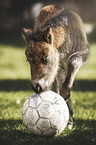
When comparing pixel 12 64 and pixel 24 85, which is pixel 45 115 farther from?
pixel 12 64

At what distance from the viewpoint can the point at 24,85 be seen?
906cm

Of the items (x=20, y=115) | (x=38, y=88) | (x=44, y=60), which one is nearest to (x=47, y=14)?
(x=44, y=60)

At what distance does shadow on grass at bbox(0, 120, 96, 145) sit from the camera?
11.4ft

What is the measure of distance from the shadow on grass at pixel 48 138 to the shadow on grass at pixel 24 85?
4022mm

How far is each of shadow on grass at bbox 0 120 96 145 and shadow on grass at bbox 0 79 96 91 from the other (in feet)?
13.2

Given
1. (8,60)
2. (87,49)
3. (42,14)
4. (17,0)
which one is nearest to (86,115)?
(87,49)

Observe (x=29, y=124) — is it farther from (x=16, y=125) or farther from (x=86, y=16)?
(x=86, y=16)

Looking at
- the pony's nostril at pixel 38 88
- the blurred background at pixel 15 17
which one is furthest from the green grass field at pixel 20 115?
the blurred background at pixel 15 17

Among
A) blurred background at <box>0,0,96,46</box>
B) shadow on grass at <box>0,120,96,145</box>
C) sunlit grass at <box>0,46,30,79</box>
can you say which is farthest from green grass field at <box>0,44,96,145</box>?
blurred background at <box>0,0,96,46</box>

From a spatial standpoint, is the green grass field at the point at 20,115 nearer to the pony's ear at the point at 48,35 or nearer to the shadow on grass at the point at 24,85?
the shadow on grass at the point at 24,85

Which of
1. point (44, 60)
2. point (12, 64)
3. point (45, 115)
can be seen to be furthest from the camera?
point (12, 64)

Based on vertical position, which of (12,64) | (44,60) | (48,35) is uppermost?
(48,35)

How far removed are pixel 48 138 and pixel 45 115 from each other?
42cm

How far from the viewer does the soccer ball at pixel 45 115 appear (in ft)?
11.3
